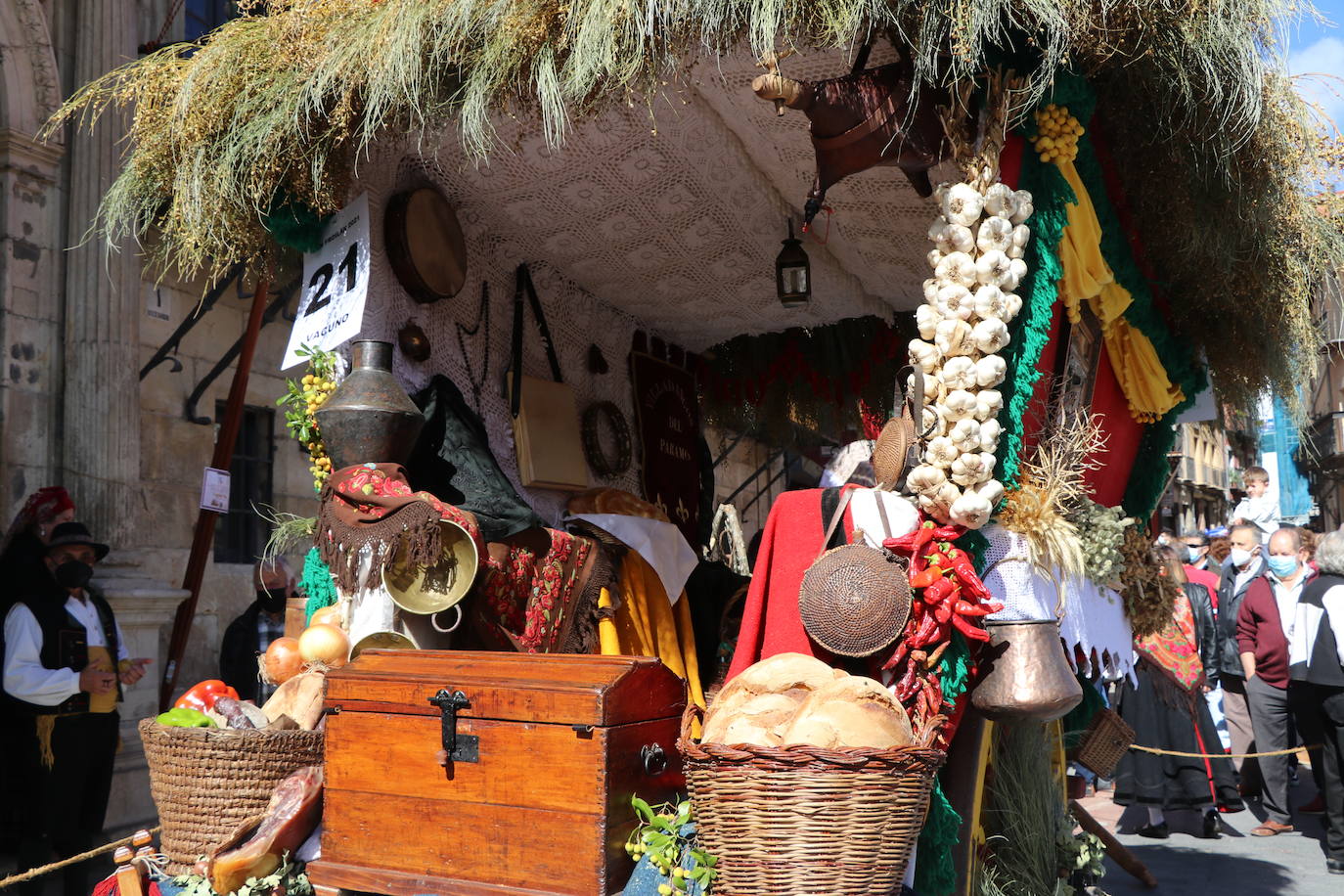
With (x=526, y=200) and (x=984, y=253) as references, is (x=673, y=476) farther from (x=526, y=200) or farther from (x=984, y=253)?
(x=984, y=253)

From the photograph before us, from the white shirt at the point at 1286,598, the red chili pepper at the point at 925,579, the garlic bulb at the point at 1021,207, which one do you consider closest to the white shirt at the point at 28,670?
the red chili pepper at the point at 925,579

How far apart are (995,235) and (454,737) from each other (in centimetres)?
209

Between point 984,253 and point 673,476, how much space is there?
327 centimetres

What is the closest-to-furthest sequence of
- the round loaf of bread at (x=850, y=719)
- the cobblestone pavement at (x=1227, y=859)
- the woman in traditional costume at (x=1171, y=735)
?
Answer: the round loaf of bread at (x=850, y=719) → the cobblestone pavement at (x=1227, y=859) → the woman in traditional costume at (x=1171, y=735)

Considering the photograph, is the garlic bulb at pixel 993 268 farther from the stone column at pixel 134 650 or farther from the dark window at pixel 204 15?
the dark window at pixel 204 15

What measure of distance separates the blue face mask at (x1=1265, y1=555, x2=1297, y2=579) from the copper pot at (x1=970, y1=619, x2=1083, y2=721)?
16.6ft

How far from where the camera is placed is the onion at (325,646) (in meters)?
3.95

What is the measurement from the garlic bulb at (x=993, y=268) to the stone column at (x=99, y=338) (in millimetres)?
5590

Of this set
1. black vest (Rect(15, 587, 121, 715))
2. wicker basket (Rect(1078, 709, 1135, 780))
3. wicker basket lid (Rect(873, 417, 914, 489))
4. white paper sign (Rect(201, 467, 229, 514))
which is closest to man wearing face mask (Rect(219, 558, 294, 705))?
white paper sign (Rect(201, 467, 229, 514))

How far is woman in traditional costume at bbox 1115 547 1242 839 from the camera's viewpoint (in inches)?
276

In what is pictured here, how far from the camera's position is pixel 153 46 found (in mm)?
7332

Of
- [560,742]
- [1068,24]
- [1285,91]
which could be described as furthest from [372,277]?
[1285,91]

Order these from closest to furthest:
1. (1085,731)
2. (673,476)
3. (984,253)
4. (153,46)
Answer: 1. (984,253)
2. (1085,731)
3. (673,476)
4. (153,46)

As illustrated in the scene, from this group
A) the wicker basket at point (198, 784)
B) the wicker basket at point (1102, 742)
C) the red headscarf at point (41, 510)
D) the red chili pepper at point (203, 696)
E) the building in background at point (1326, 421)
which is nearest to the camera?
the wicker basket at point (198, 784)
